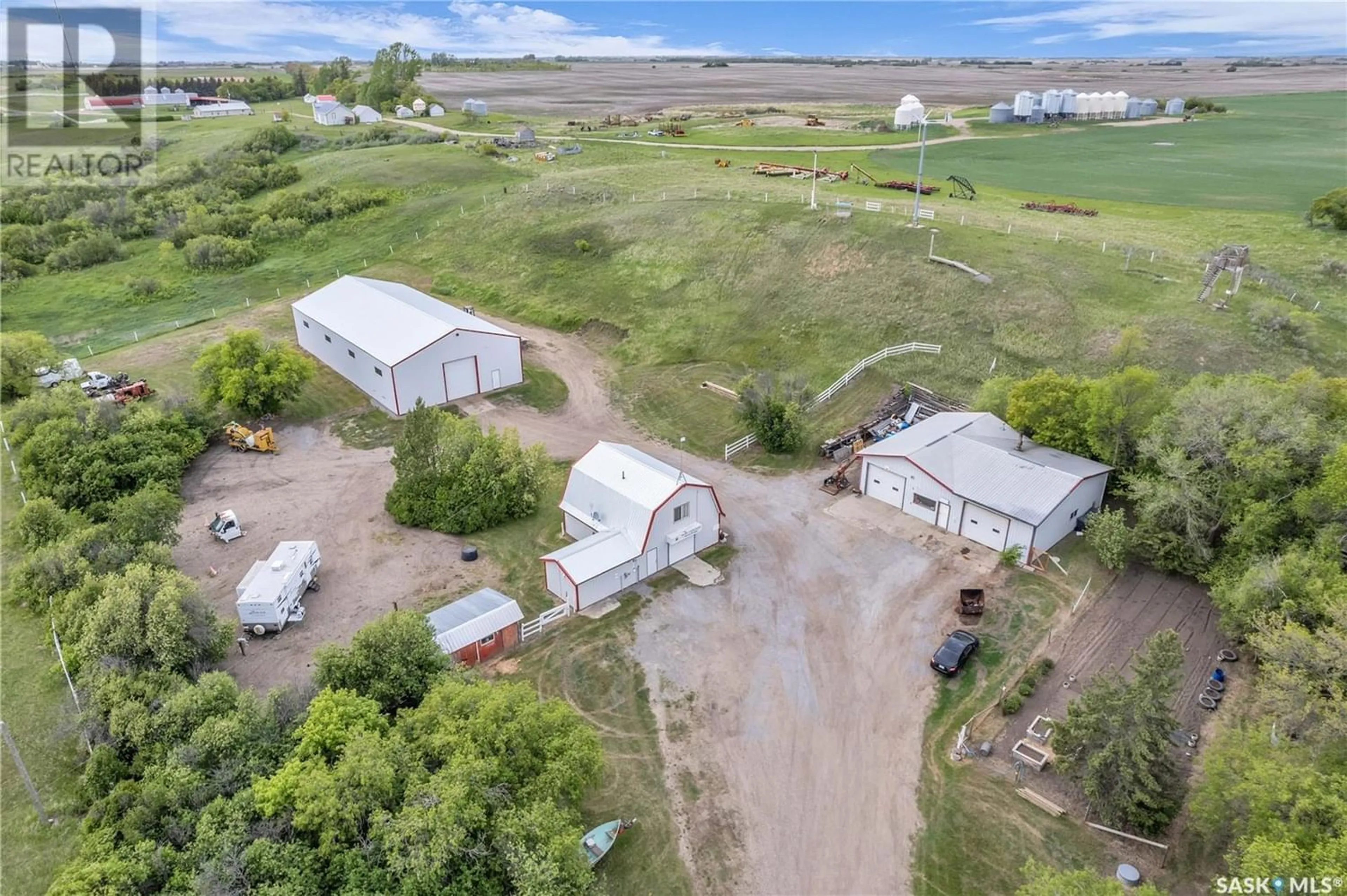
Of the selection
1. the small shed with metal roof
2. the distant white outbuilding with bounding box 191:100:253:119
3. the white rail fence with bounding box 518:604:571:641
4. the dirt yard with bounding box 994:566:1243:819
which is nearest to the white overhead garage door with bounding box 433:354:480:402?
the small shed with metal roof

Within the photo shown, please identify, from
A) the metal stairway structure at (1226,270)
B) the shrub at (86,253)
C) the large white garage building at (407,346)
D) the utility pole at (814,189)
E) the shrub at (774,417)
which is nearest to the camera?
the shrub at (774,417)

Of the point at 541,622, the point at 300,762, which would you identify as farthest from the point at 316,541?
the point at 300,762

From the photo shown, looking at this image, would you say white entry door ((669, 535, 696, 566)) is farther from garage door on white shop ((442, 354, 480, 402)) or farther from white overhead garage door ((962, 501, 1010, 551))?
garage door on white shop ((442, 354, 480, 402))

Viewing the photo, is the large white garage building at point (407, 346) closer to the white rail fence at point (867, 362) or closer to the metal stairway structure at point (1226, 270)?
the white rail fence at point (867, 362)

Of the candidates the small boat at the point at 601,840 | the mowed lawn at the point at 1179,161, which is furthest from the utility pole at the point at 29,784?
the mowed lawn at the point at 1179,161

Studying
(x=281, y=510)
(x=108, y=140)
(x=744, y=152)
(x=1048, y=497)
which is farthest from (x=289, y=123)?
(x=1048, y=497)

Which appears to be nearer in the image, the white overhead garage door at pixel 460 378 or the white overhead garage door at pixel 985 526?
the white overhead garage door at pixel 985 526
